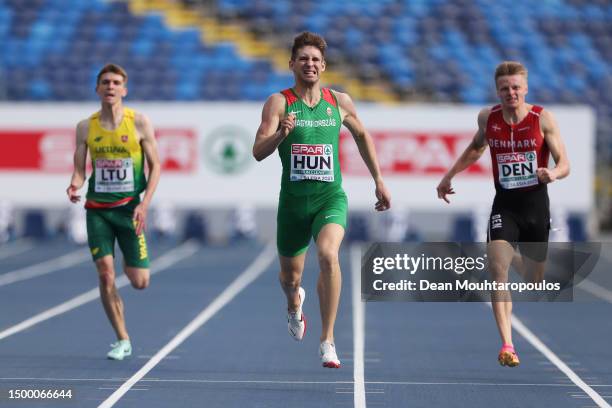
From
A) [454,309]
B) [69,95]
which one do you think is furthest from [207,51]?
[454,309]

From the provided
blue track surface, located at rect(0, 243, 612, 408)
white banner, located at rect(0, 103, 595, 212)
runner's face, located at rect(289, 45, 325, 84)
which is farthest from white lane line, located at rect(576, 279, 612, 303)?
runner's face, located at rect(289, 45, 325, 84)

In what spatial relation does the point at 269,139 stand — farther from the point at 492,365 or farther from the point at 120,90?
the point at 492,365

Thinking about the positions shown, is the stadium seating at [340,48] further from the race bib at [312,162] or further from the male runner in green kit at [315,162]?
the race bib at [312,162]

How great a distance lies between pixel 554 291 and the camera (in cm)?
718

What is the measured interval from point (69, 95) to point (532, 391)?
17.3 meters

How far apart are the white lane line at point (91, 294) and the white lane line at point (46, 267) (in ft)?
3.72

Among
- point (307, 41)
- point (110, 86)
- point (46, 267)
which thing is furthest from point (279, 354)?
point (46, 267)

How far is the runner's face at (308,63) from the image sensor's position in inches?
254

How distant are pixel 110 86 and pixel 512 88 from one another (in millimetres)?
2415

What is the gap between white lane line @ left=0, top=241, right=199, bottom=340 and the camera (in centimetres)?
951

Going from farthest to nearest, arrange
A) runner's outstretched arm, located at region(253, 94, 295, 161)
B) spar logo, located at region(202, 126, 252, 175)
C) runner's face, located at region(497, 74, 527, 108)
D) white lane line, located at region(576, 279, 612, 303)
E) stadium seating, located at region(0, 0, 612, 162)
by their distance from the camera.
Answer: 1. stadium seating, located at region(0, 0, 612, 162)
2. spar logo, located at region(202, 126, 252, 175)
3. white lane line, located at region(576, 279, 612, 303)
4. runner's face, located at region(497, 74, 527, 108)
5. runner's outstretched arm, located at region(253, 94, 295, 161)

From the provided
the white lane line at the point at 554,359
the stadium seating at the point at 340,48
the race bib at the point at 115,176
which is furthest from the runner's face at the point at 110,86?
the stadium seating at the point at 340,48
